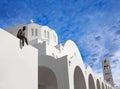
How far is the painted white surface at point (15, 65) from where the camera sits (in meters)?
7.33

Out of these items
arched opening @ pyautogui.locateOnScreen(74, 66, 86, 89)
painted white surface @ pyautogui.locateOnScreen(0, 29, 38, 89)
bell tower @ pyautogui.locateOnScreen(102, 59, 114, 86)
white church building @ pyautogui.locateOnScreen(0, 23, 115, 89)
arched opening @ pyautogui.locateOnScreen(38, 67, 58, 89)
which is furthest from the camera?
bell tower @ pyautogui.locateOnScreen(102, 59, 114, 86)

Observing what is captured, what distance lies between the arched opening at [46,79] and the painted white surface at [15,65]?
17.2 feet

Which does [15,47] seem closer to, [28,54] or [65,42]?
[28,54]

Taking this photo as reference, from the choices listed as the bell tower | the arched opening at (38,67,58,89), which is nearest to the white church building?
the arched opening at (38,67,58,89)

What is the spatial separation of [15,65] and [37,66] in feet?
5.98

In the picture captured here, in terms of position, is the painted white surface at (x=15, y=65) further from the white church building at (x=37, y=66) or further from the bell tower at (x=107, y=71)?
the bell tower at (x=107, y=71)

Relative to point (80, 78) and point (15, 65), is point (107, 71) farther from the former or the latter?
point (15, 65)

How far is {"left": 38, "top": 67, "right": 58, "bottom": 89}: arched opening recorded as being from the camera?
47.4ft

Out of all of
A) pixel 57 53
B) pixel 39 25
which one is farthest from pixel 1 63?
pixel 39 25

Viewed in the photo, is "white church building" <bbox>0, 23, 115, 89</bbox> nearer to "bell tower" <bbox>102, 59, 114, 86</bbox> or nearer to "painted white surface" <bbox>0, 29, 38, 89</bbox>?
"painted white surface" <bbox>0, 29, 38, 89</bbox>

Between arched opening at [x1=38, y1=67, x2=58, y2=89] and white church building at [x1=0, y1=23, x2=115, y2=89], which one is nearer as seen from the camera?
white church building at [x1=0, y1=23, x2=115, y2=89]

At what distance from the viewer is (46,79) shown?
50.2 feet

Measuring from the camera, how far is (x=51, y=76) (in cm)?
1459

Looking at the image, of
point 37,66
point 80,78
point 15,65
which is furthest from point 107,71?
point 15,65
